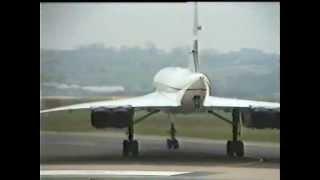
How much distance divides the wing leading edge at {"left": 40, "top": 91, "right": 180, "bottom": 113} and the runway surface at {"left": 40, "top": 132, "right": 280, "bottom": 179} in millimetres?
374

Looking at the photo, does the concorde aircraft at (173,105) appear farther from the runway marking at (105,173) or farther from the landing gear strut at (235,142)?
the runway marking at (105,173)

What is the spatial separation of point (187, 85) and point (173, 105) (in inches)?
16.7

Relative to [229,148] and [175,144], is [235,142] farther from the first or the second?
[175,144]

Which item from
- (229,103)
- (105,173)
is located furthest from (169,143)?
(105,173)

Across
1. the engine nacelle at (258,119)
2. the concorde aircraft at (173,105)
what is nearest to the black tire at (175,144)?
the concorde aircraft at (173,105)

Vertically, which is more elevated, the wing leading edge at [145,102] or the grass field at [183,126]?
the wing leading edge at [145,102]

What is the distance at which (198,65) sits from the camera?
7168mm

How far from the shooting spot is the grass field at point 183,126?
6934mm

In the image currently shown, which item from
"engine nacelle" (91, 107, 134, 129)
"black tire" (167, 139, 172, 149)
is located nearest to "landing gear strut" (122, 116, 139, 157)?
"engine nacelle" (91, 107, 134, 129)

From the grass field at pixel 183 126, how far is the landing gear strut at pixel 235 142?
0.23 ft
